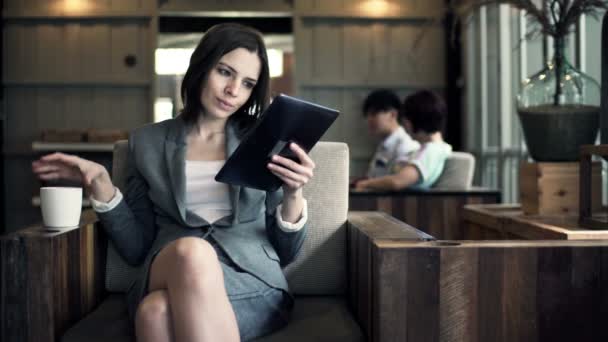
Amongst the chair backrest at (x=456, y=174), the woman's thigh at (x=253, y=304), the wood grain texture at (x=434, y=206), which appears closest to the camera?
the woman's thigh at (x=253, y=304)

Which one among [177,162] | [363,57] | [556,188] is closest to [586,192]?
[556,188]

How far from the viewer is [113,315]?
5.24 feet

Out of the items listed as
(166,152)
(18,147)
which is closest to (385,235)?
(166,152)

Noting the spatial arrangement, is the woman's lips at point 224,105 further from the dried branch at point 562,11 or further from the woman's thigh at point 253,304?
the dried branch at point 562,11

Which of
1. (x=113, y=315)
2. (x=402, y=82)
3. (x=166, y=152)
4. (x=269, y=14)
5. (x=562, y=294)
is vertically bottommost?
(x=113, y=315)

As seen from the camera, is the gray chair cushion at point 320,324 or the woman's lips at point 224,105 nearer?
the gray chair cushion at point 320,324

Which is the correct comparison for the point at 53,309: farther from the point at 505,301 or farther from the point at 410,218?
the point at 410,218

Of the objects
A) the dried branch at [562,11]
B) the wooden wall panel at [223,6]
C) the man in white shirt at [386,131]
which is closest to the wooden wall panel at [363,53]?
the wooden wall panel at [223,6]

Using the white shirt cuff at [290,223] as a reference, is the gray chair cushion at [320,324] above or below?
below

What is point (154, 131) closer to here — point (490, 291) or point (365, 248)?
point (365, 248)

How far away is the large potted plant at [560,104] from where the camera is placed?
2.07 metres

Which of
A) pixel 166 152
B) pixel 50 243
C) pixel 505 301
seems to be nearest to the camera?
pixel 505 301

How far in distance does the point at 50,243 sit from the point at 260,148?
469mm

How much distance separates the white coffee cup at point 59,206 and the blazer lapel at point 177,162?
0.23 m
